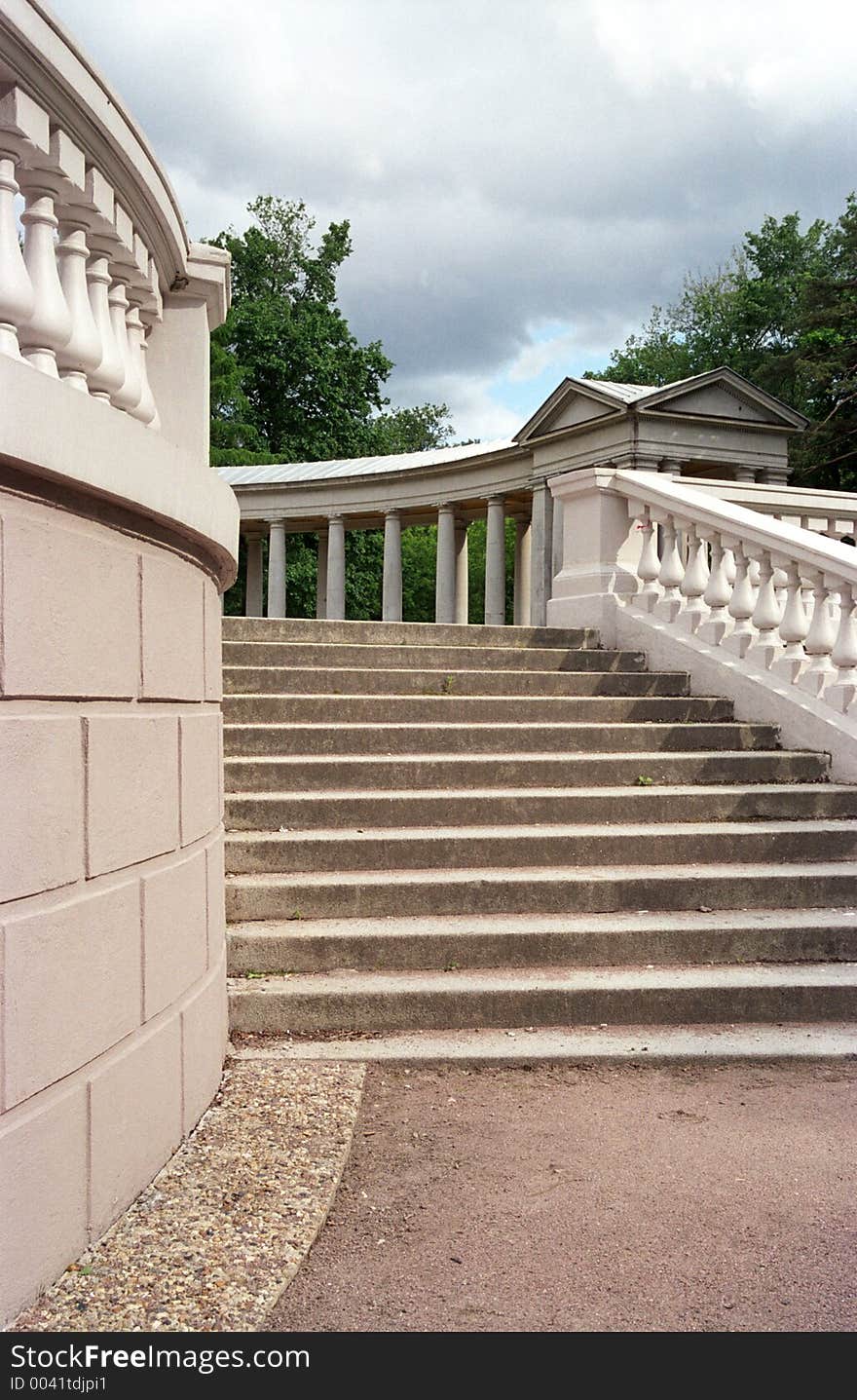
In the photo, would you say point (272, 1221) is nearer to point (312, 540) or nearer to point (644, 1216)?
point (644, 1216)

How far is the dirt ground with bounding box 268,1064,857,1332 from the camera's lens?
2.96 meters

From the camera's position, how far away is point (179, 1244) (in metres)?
3.21

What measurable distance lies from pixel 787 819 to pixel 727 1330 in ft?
14.8

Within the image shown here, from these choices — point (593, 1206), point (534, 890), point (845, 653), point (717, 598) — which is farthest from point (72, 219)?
point (717, 598)

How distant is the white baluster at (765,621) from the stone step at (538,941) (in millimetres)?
2625

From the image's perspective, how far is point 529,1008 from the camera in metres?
5.21

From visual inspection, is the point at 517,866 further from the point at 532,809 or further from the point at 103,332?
the point at 103,332

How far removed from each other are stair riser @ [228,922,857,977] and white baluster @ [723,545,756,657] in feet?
9.92

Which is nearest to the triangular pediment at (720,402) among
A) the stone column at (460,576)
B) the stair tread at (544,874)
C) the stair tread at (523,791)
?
the stone column at (460,576)

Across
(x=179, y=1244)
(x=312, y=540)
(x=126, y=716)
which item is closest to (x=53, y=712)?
(x=126, y=716)

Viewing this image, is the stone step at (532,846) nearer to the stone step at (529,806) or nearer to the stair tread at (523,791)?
the stone step at (529,806)

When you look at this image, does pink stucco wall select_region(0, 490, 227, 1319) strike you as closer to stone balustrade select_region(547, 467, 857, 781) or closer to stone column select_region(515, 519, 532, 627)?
stone balustrade select_region(547, 467, 857, 781)

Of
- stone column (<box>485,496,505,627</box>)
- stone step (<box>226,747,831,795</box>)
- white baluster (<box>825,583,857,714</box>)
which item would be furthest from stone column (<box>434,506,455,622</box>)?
stone step (<box>226,747,831,795</box>)
